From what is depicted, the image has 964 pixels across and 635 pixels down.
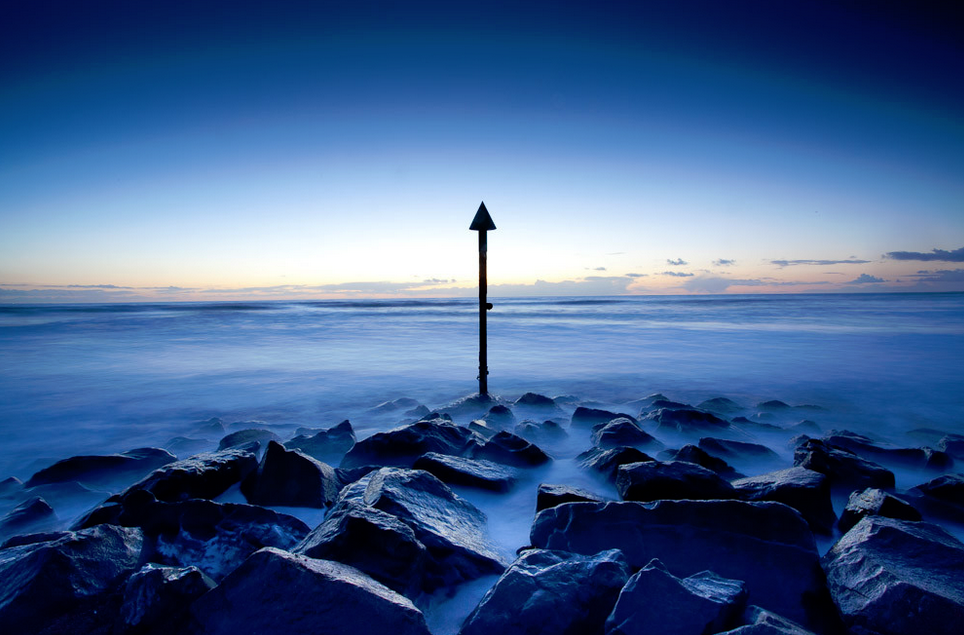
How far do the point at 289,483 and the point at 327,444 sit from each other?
167cm

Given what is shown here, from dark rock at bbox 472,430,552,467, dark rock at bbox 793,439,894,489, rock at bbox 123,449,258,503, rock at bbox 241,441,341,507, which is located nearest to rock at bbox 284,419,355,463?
rock at bbox 123,449,258,503

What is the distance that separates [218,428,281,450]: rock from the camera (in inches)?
215

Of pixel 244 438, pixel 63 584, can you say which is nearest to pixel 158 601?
pixel 63 584

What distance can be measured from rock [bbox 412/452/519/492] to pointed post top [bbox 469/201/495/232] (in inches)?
173

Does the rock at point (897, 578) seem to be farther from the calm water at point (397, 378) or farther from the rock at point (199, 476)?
the calm water at point (397, 378)

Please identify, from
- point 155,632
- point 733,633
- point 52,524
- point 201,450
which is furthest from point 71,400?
point 733,633

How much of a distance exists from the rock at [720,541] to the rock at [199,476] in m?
2.68

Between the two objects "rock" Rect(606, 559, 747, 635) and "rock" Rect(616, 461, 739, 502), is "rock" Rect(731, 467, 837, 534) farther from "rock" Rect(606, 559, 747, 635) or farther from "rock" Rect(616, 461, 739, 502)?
"rock" Rect(606, 559, 747, 635)

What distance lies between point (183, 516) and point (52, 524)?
1.68m

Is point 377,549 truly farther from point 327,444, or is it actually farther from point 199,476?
point 327,444

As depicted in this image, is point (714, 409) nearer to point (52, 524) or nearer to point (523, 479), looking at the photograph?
point (523, 479)

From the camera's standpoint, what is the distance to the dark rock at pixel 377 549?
2451 mm

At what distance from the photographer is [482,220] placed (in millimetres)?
7645

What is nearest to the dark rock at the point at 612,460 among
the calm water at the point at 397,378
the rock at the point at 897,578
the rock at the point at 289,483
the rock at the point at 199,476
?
the rock at the point at 897,578
